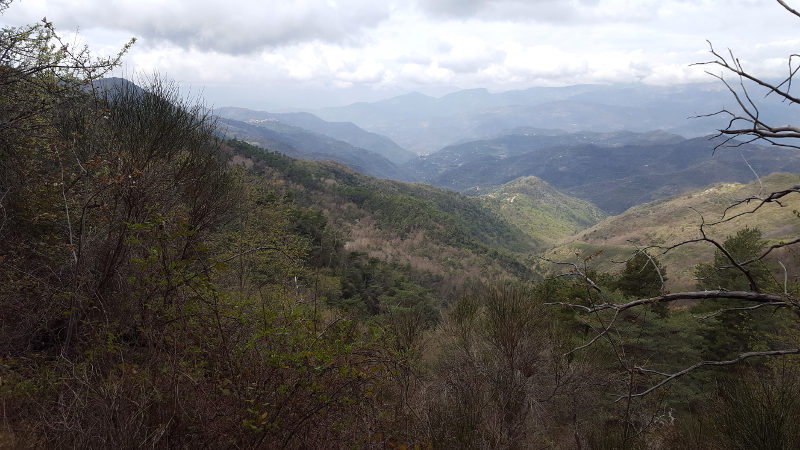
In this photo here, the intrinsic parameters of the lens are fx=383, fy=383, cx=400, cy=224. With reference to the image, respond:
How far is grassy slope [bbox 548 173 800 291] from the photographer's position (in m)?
70.8

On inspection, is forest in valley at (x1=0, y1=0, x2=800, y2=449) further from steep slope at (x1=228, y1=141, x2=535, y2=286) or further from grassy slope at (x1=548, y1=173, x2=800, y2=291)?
steep slope at (x1=228, y1=141, x2=535, y2=286)

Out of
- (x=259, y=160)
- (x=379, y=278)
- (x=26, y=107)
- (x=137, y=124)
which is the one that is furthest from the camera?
(x=259, y=160)

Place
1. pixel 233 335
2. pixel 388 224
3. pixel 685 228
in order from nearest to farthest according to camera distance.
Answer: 1. pixel 233 335
2. pixel 388 224
3. pixel 685 228

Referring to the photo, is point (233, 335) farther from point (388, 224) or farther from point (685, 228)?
point (685, 228)

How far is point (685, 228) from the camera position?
9344cm

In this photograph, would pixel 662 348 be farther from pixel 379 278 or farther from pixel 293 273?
pixel 379 278

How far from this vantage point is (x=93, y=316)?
569 cm

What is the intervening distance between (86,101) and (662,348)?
66.6 feet

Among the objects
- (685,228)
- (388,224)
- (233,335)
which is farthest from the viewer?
(685,228)

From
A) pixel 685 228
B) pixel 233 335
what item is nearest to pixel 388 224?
pixel 685 228

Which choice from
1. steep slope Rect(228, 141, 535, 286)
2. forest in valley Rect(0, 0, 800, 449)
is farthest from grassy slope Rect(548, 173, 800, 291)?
forest in valley Rect(0, 0, 800, 449)

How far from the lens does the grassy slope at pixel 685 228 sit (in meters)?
70.8

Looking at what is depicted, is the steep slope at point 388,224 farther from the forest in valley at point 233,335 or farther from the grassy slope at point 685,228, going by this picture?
the forest in valley at point 233,335

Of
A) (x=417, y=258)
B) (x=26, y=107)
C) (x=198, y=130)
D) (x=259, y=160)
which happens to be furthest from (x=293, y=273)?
(x=259, y=160)
